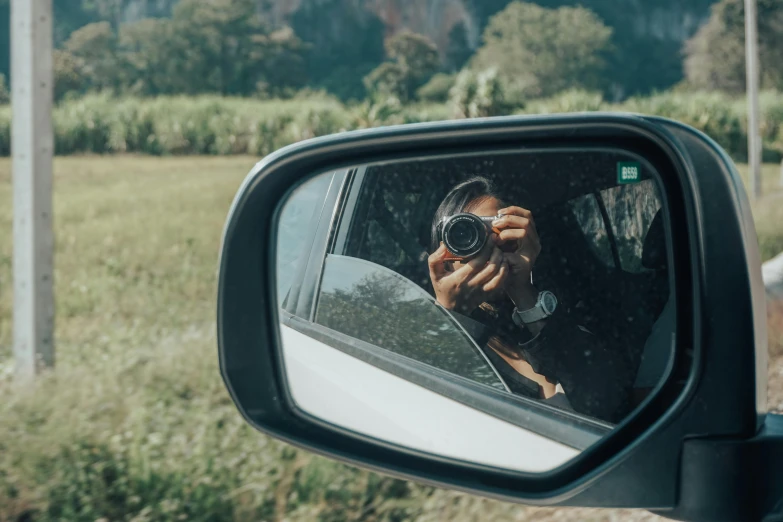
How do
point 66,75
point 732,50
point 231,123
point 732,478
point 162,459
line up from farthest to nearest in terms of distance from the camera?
Answer: 1. point 732,50
2. point 66,75
3. point 231,123
4. point 162,459
5. point 732,478

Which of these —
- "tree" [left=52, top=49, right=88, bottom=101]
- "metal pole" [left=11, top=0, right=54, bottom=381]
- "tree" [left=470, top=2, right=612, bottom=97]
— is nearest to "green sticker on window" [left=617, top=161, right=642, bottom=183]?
"metal pole" [left=11, top=0, right=54, bottom=381]

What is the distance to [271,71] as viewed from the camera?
60.7 metres

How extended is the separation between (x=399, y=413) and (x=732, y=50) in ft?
191

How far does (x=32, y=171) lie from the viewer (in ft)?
14.2

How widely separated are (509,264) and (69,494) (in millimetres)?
2450

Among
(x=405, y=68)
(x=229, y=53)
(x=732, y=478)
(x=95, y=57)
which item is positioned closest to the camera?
(x=732, y=478)

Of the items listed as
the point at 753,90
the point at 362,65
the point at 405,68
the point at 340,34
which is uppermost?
the point at 340,34

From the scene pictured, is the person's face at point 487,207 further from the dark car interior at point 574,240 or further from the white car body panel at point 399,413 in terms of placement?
the white car body panel at point 399,413

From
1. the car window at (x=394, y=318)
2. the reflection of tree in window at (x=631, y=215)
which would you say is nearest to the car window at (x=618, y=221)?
the reflection of tree in window at (x=631, y=215)

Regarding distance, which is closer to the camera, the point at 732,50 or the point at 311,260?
the point at 311,260

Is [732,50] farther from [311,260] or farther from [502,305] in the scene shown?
[502,305]

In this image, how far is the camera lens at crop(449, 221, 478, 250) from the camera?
1.07 meters

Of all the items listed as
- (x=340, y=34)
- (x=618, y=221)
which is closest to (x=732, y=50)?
(x=340, y=34)

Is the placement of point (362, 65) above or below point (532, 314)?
above
